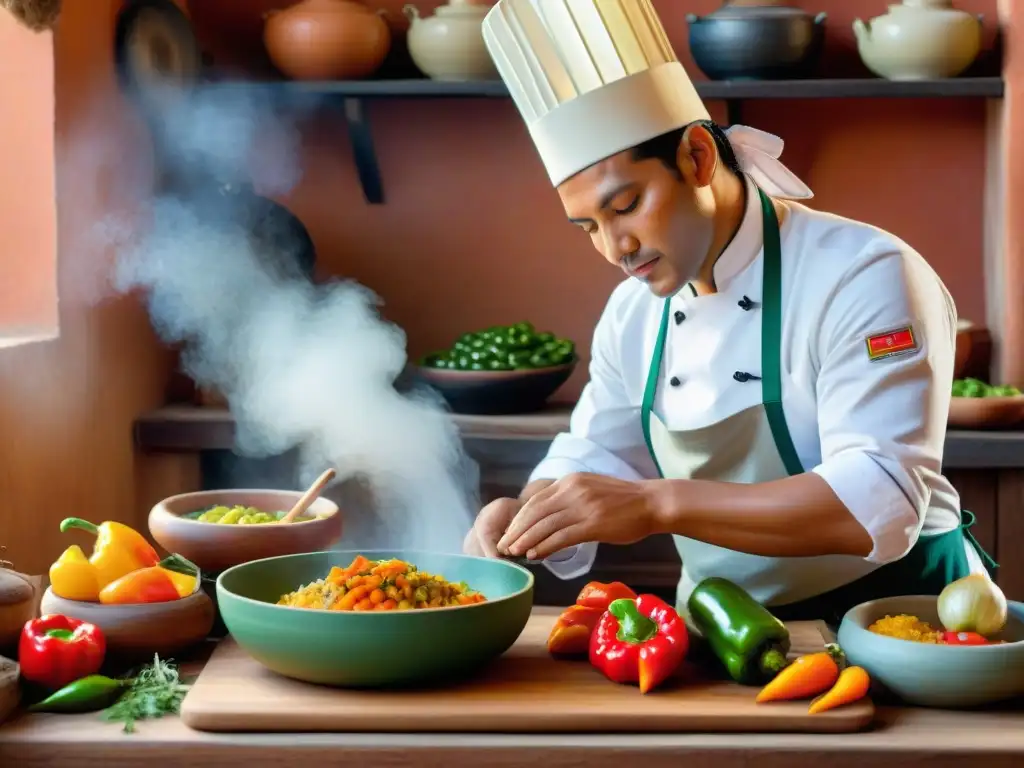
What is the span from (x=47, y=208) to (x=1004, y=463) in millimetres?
2339

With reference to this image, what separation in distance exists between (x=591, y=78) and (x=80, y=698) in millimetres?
1145

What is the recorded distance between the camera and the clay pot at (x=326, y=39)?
137 inches

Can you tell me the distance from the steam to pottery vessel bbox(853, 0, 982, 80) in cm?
153

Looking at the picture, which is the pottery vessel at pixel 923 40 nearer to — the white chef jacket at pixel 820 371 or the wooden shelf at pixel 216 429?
the wooden shelf at pixel 216 429

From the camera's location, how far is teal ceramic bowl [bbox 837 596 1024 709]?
1.51 meters

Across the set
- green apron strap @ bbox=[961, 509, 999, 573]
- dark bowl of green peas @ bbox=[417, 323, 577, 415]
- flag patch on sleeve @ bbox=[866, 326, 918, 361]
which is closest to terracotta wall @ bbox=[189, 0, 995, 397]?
dark bowl of green peas @ bbox=[417, 323, 577, 415]

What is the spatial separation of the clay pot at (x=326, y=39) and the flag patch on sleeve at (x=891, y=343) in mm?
2079

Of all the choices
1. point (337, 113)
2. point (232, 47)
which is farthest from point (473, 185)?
point (232, 47)

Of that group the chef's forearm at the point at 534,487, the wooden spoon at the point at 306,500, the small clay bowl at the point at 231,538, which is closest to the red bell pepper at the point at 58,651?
the small clay bowl at the point at 231,538

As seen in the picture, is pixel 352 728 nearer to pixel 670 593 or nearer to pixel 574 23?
pixel 574 23

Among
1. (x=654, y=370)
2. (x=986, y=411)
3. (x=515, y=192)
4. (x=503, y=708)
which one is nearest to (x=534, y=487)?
(x=654, y=370)

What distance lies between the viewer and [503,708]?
1510 millimetres

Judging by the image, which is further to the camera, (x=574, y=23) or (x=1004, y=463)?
(x=1004, y=463)

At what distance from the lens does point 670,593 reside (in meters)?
3.54
